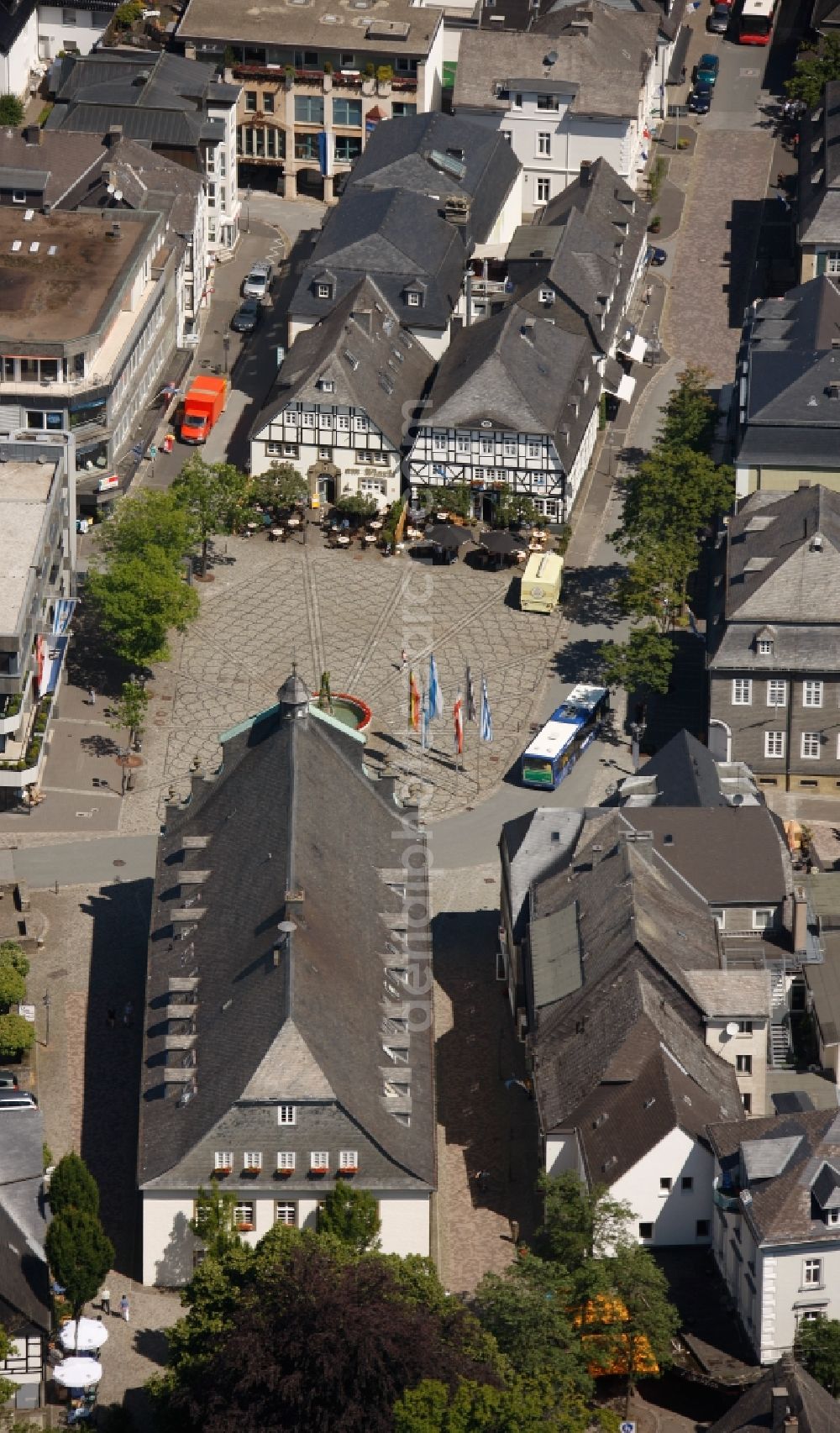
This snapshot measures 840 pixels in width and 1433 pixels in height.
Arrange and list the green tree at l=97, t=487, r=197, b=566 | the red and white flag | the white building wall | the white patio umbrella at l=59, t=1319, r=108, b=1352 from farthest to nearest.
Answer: the green tree at l=97, t=487, r=197, b=566
the red and white flag
the white building wall
the white patio umbrella at l=59, t=1319, r=108, b=1352

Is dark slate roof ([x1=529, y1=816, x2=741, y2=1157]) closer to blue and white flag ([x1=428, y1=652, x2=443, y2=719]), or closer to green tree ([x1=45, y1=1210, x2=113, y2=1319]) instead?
green tree ([x1=45, y1=1210, x2=113, y2=1319])

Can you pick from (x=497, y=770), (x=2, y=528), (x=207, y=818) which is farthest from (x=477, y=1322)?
(x=2, y=528)

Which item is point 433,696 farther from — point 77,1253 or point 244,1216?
point 77,1253

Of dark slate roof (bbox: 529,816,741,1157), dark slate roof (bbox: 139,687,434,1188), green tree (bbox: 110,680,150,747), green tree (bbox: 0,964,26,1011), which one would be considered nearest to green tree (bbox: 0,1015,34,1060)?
green tree (bbox: 0,964,26,1011)

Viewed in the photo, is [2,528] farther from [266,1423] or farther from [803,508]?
[266,1423]

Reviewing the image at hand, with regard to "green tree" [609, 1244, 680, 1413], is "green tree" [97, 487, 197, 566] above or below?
above

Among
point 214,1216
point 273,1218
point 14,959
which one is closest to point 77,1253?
point 214,1216


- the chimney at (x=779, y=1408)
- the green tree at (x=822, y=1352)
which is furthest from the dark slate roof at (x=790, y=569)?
the chimney at (x=779, y=1408)
